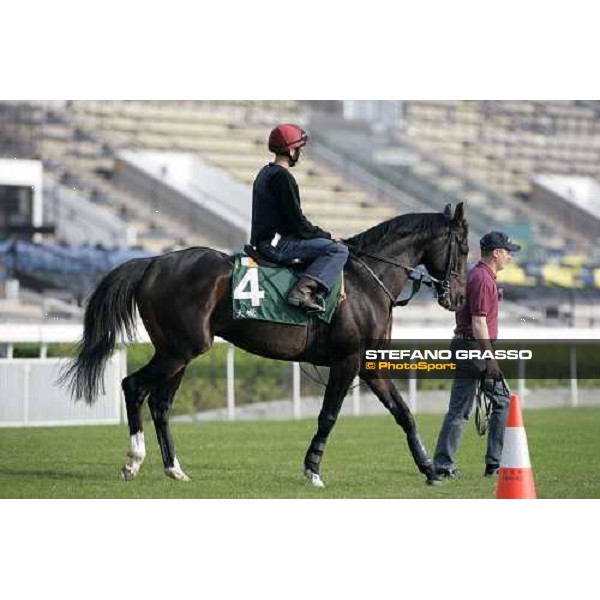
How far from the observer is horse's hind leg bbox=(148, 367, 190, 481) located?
25.8ft

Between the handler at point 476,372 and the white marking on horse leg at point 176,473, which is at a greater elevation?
the handler at point 476,372

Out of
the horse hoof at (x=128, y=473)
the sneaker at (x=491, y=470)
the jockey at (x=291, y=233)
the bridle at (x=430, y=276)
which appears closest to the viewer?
the jockey at (x=291, y=233)

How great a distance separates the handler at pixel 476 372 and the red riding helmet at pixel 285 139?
1.27 meters

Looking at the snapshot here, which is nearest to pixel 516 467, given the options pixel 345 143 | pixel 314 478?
pixel 314 478

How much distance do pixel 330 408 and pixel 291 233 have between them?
3.11 ft

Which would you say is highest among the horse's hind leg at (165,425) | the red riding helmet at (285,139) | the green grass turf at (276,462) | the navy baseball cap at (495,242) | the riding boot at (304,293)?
the red riding helmet at (285,139)

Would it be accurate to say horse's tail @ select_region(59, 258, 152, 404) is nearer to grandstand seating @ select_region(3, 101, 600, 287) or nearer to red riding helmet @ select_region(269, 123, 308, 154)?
→ red riding helmet @ select_region(269, 123, 308, 154)

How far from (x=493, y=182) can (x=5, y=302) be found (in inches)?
173

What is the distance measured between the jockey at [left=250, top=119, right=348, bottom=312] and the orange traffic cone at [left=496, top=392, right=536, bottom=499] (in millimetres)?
1205

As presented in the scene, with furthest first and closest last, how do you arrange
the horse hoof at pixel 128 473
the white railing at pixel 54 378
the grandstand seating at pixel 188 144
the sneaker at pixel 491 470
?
the grandstand seating at pixel 188 144, the white railing at pixel 54 378, the sneaker at pixel 491 470, the horse hoof at pixel 128 473

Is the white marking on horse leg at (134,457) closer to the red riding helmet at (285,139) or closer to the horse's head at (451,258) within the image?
the red riding helmet at (285,139)

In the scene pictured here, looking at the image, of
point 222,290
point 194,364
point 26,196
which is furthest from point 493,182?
point 222,290

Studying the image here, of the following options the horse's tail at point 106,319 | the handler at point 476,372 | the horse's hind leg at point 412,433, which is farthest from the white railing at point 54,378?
the horse's tail at point 106,319

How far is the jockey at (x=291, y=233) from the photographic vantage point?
25.2 ft
